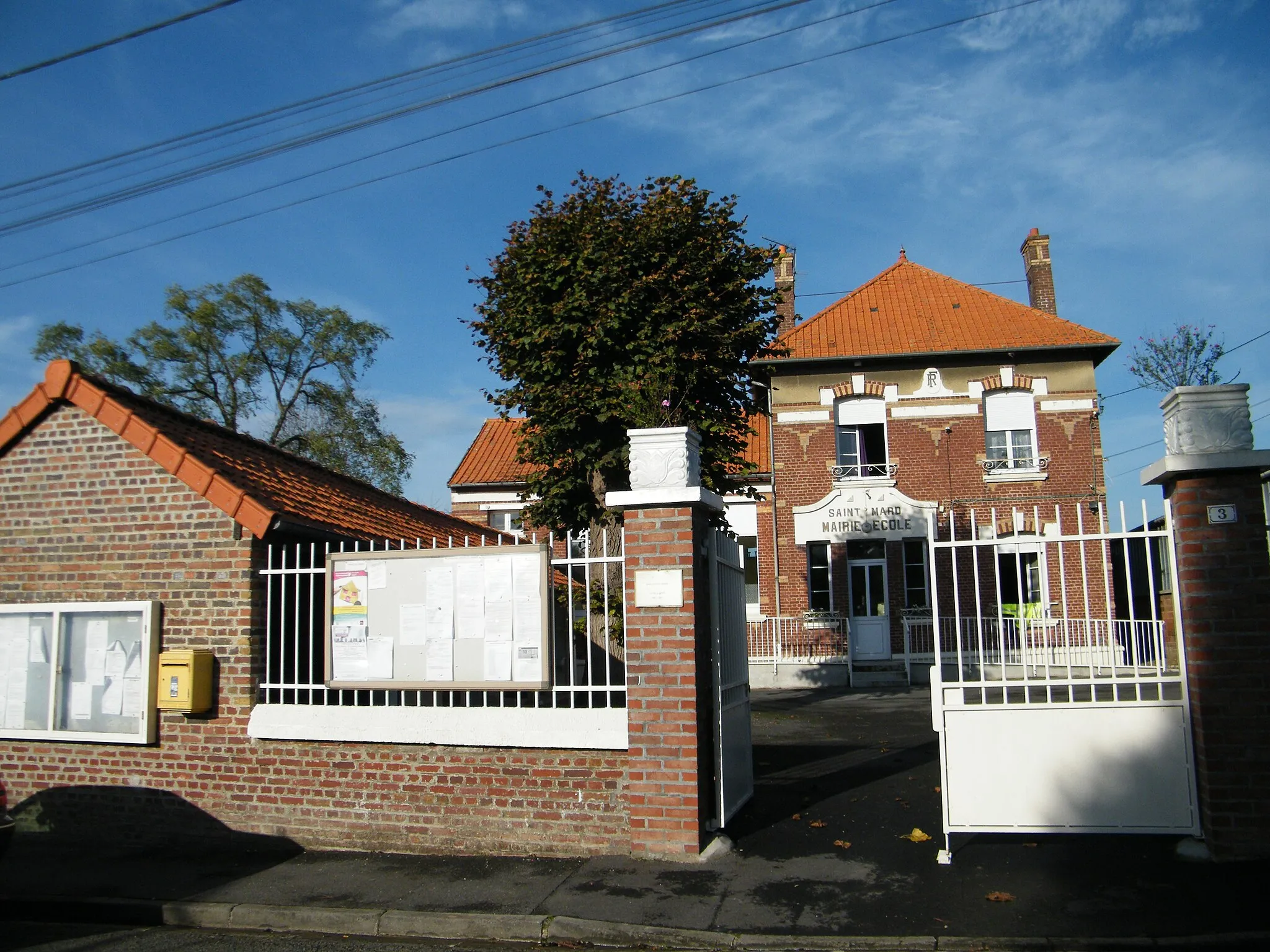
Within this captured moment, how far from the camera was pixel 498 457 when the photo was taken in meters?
31.8

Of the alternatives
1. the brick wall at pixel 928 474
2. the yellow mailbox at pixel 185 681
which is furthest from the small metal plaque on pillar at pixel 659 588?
the brick wall at pixel 928 474

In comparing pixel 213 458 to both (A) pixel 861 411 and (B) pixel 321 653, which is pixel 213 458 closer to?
(B) pixel 321 653

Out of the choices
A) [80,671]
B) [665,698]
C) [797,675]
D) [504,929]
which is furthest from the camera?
[797,675]

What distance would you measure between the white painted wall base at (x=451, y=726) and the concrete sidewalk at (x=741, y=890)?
0.83m

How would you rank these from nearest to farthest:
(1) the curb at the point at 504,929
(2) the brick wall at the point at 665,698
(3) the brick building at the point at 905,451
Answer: (1) the curb at the point at 504,929
(2) the brick wall at the point at 665,698
(3) the brick building at the point at 905,451

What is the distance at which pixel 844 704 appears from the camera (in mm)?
16641

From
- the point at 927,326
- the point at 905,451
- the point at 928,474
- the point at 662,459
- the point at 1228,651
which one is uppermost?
the point at 927,326

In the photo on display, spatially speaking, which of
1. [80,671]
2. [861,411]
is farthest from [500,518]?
[80,671]

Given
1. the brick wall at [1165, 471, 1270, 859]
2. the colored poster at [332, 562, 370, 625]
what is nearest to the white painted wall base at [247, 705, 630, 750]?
the colored poster at [332, 562, 370, 625]

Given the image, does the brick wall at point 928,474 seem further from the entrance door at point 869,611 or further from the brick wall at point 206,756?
the brick wall at point 206,756

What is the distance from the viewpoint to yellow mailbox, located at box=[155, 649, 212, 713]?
775 centimetres

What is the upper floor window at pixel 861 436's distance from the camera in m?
22.7

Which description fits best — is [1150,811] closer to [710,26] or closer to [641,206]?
[710,26]

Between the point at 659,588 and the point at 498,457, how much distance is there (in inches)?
1003
